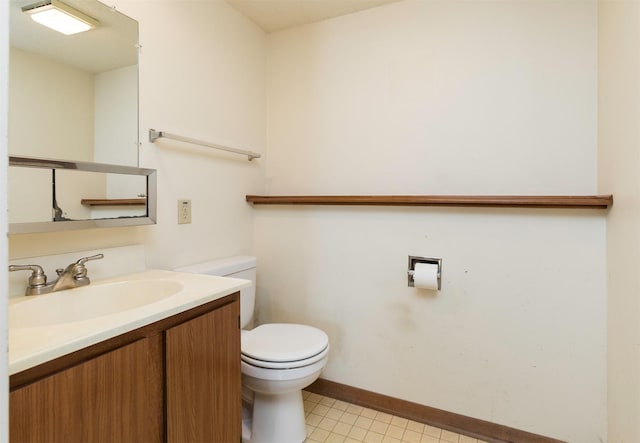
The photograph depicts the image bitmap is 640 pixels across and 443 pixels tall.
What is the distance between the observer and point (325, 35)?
6.50 ft

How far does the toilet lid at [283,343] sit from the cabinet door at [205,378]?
20 cm

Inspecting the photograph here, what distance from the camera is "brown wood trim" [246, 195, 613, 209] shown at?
1335 millimetres

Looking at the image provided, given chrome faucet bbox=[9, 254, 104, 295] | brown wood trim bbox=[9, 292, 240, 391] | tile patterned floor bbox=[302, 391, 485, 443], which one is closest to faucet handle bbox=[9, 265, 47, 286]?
chrome faucet bbox=[9, 254, 104, 295]

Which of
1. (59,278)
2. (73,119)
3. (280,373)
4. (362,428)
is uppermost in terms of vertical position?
(73,119)

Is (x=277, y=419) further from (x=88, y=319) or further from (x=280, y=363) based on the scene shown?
(x=88, y=319)

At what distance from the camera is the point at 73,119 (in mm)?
1177

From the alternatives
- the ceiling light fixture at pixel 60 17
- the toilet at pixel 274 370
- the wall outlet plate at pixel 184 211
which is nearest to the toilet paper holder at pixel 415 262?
the toilet at pixel 274 370

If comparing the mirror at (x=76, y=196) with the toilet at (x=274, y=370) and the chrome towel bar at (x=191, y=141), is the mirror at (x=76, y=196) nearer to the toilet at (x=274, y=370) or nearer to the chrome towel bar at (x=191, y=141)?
the chrome towel bar at (x=191, y=141)

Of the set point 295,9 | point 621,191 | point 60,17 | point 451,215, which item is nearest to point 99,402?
point 60,17

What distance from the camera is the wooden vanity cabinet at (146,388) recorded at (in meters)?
0.68

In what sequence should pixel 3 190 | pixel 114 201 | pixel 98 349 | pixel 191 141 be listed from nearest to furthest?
1. pixel 3 190
2. pixel 98 349
3. pixel 114 201
4. pixel 191 141

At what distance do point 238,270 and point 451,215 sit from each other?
1065 millimetres

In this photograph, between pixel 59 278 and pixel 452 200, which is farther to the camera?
pixel 452 200

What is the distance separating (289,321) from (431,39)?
1700 millimetres
